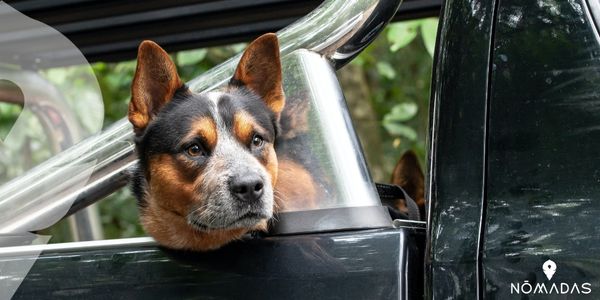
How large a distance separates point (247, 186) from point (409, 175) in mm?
1980

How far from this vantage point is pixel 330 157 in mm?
2457

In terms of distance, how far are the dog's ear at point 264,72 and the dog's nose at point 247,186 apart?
0.28m

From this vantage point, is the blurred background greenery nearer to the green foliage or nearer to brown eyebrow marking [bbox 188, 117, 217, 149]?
the green foliage

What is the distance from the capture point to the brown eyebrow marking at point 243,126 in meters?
2.66

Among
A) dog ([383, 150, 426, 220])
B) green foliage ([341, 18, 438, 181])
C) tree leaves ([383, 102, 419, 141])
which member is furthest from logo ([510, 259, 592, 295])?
tree leaves ([383, 102, 419, 141])

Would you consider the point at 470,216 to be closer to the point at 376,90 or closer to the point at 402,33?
the point at 402,33

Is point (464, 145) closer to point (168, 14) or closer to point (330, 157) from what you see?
point (330, 157)

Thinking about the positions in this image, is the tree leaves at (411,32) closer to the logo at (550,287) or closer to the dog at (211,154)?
the dog at (211,154)

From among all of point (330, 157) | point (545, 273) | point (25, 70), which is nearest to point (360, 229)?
point (330, 157)

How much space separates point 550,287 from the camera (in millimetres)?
2051

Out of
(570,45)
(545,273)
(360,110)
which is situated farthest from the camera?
(360,110)

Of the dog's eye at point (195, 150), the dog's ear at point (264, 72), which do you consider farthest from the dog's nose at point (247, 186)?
the dog's ear at point (264, 72)

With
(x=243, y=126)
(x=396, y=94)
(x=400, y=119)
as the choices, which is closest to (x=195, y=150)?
(x=243, y=126)

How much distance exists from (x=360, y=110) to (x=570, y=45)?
5.75 m
